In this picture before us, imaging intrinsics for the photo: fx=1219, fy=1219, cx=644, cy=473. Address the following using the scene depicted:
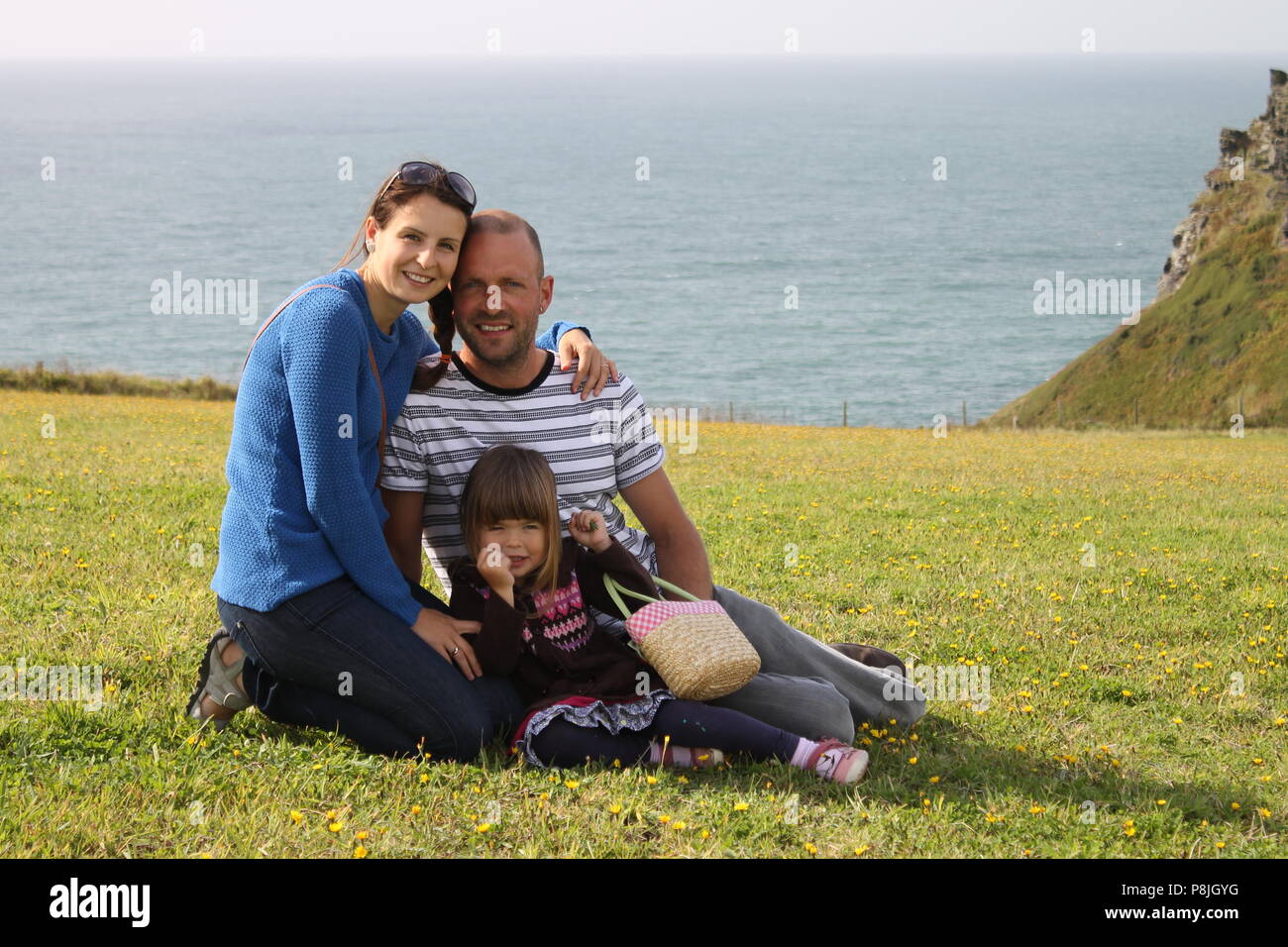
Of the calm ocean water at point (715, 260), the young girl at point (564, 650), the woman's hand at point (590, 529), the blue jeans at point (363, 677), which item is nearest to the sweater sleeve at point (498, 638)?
the young girl at point (564, 650)

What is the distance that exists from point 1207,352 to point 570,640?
44.6 metres

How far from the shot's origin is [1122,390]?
4547cm

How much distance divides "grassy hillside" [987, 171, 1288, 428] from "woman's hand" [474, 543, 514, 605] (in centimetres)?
3778

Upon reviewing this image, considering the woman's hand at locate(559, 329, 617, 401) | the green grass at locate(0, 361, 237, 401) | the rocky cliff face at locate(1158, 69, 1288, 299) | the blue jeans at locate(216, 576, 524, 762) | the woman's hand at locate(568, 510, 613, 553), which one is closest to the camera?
the blue jeans at locate(216, 576, 524, 762)

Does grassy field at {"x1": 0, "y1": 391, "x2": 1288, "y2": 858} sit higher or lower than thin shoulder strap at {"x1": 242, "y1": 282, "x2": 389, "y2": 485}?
lower

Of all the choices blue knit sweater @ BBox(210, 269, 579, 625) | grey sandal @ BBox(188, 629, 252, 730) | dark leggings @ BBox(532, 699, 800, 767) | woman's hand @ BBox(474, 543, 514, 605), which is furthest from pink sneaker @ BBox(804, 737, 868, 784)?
grey sandal @ BBox(188, 629, 252, 730)

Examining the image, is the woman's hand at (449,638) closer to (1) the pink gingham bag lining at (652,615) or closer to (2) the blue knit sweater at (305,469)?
(2) the blue knit sweater at (305,469)

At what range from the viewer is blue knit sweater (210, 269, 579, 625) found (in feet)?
15.8

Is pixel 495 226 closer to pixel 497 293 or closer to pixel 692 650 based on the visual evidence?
pixel 497 293

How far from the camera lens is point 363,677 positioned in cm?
497

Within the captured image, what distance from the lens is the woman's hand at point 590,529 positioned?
5270 mm

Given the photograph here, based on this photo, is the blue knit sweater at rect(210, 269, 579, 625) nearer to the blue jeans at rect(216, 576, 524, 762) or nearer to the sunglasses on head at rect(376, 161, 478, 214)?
the blue jeans at rect(216, 576, 524, 762)

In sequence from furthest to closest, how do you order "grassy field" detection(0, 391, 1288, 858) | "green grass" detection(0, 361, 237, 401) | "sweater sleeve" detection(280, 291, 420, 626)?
"green grass" detection(0, 361, 237, 401) < "sweater sleeve" detection(280, 291, 420, 626) < "grassy field" detection(0, 391, 1288, 858)
